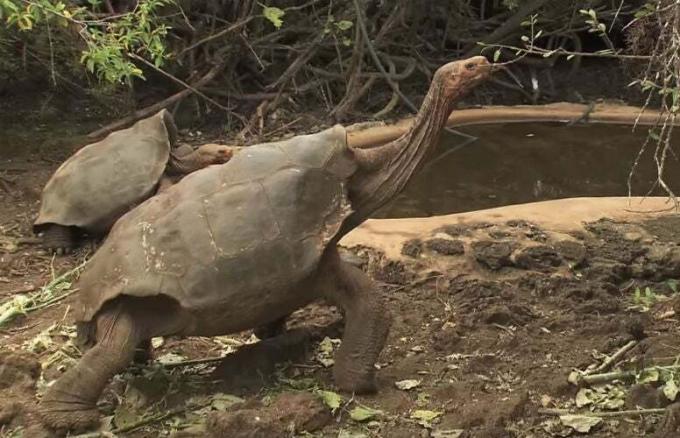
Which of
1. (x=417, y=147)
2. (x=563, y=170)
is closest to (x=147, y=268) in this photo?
(x=417, y=147)

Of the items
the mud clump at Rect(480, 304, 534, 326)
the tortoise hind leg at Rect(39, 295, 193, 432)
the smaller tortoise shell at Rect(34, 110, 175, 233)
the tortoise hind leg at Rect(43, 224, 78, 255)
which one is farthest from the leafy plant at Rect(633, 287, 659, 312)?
the tortoise hind leg at Rect(43, 224, 78, 255)

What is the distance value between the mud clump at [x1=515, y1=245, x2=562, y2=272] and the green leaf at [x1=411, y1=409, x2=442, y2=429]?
1610mm

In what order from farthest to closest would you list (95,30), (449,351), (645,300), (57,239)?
(57,239)
(645,300)
(95,30)
(449,351)

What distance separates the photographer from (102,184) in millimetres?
5352

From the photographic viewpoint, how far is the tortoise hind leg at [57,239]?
5309 mm

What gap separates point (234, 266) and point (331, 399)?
67 centimetres

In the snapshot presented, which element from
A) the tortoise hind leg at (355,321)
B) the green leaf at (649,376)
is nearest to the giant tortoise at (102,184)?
the tortoise hind leg at (355,321)

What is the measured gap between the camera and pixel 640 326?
3879mm

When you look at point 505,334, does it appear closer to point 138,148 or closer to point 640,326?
point 640,326

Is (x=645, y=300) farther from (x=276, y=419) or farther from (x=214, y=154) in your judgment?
(x=214, y=154)

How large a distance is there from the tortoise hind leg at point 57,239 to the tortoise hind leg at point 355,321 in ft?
7.84

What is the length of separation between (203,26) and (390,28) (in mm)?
1976

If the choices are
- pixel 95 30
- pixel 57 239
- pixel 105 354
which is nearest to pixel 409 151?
pixel 105 354

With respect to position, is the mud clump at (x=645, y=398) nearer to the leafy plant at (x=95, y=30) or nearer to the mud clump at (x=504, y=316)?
the mud clump at (x=504, y=316)
